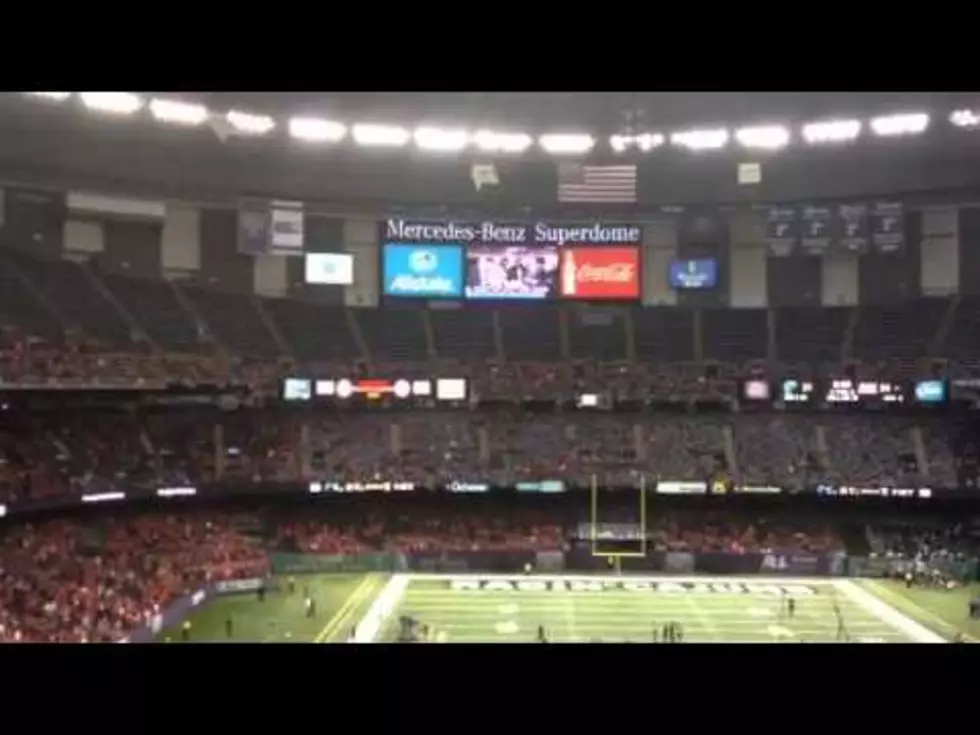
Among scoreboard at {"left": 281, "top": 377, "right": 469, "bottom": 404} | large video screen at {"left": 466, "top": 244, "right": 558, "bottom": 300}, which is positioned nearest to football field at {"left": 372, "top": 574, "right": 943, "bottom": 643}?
scoreboard at {"left": 281, "top": 377, "right": 469, "bottom": 404}

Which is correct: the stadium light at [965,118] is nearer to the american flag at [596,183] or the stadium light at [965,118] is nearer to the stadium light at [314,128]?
the american flag at [596,183]

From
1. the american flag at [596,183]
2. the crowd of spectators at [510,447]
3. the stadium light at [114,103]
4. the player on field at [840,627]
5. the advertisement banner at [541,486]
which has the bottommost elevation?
the player on field at [840,627]

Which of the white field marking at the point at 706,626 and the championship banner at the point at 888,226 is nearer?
the white field marking at the point at 706,626

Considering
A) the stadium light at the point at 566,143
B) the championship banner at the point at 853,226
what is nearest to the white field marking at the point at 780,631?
the championship banner at the point at 853,226

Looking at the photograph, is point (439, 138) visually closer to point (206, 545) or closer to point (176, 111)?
point (176, 111)

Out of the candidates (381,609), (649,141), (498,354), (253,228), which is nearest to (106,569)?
(381,609)
